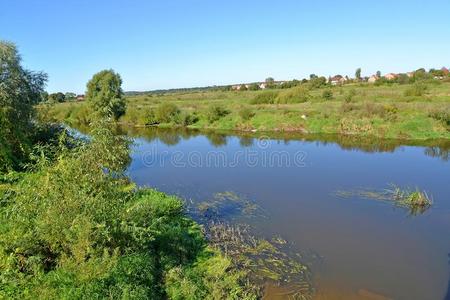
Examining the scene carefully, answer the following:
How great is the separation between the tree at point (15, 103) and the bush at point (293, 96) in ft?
120

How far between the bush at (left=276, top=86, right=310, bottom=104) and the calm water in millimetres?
20678

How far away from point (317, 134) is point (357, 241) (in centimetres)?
2372

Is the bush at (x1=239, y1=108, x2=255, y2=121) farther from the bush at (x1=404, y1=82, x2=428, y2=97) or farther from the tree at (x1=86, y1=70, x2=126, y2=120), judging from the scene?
the bush at (x1=404, y1=82, x2=428, y2=97)

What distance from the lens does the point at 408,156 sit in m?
24.3

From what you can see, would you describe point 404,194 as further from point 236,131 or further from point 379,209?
point 236,131

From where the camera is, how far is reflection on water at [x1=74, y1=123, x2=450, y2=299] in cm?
962

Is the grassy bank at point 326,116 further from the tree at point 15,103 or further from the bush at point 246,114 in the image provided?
the tree at point 15,103

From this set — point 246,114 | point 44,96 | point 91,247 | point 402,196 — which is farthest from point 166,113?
point 91,247

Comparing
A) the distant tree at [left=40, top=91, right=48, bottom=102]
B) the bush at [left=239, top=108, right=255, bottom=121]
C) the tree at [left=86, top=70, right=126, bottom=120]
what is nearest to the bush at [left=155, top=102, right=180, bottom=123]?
the tree at [left=86, top=70, right=126, bottom=120]

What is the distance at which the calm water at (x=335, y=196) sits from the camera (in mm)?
9742

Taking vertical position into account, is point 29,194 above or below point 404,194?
above

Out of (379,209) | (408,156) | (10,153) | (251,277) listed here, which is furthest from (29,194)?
(408,156)

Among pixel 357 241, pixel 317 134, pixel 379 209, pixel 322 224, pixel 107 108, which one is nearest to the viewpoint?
pixel 107 108

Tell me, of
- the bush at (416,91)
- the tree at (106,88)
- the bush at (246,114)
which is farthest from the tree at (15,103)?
the bush at (416,91)
